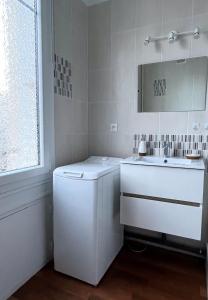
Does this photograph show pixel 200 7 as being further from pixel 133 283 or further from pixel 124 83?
pixel 133 283

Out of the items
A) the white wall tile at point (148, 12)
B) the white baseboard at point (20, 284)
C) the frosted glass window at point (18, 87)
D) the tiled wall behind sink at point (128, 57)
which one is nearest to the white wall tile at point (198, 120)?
the tiled wall behind sink at point (128, 57)

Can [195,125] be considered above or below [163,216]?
above

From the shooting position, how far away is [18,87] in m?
1.53

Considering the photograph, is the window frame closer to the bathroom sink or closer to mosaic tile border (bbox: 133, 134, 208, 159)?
the bathroom sink

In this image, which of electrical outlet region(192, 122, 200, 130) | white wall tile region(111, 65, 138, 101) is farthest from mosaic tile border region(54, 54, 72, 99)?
electrical outlet region(192, 122, 200, 130)

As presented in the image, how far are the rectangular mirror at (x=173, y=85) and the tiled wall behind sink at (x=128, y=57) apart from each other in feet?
0.18

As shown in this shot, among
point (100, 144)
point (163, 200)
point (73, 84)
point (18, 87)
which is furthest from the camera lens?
point (100, 144)

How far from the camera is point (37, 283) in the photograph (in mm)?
1589

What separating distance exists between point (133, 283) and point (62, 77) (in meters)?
1.82

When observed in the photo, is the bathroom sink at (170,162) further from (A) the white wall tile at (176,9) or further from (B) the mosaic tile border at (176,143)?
(A) the white wall tile at (176,9)

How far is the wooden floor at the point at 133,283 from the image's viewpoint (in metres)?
1.48

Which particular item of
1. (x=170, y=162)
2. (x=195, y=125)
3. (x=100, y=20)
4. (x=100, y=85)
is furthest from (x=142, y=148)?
(x=100, y=20)

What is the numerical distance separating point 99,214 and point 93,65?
1.59 meters

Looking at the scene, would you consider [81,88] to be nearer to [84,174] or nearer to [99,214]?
[84,174]
